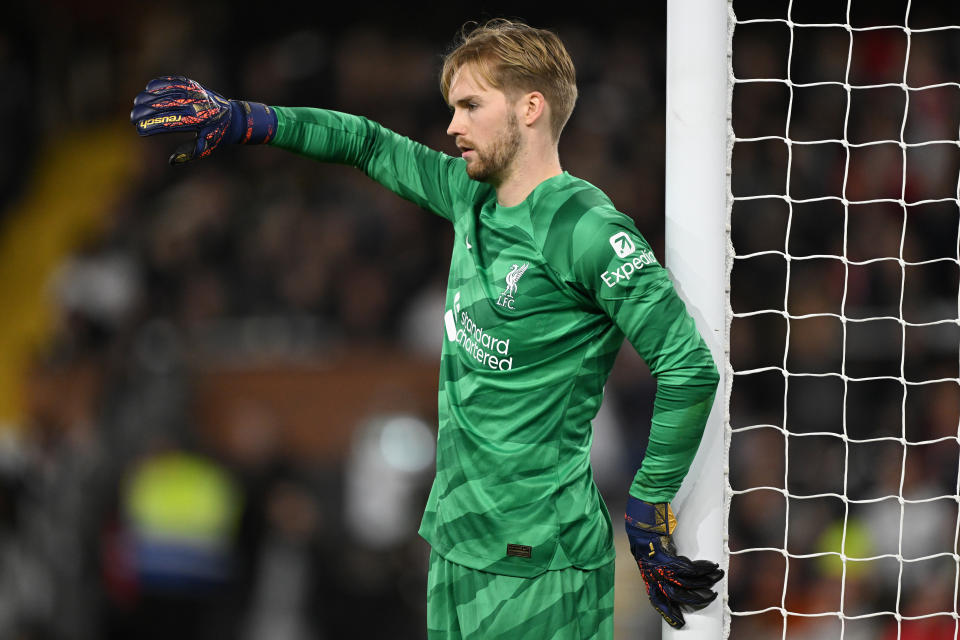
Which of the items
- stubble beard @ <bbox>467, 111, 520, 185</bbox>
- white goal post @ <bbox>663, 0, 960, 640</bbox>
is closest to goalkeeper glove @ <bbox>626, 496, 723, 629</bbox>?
stubble beard @ <bbox>467, 111, 520, 185</bbox>

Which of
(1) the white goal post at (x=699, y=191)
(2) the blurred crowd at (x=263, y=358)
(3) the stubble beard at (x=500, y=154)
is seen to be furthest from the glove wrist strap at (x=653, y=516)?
(2) the blurred crowd at (x=263, y=358)

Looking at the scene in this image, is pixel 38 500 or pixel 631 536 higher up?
pixel 631 536

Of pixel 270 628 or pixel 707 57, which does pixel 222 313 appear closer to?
pixel 270 628

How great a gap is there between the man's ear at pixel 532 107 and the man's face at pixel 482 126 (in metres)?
0.02

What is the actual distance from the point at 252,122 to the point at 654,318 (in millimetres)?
917

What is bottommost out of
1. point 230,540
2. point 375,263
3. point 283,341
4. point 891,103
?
point 230,540

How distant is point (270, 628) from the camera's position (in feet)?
15.7

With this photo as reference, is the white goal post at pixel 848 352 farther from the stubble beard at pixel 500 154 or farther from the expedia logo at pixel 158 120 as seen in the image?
the expedia logo at pixel 158 120

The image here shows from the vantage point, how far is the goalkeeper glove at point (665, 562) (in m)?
2.05

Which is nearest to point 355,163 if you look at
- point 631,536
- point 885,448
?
point 631,536

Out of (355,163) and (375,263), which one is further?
(375,263)

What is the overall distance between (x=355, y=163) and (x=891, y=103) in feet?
14.4

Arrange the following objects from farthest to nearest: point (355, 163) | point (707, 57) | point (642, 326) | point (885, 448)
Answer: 1. point (885, 448)
2. point (355, 163)
3. point (707, 57)
4. point (642, 326)

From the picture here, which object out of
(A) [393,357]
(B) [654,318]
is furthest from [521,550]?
(A) [393,357]
